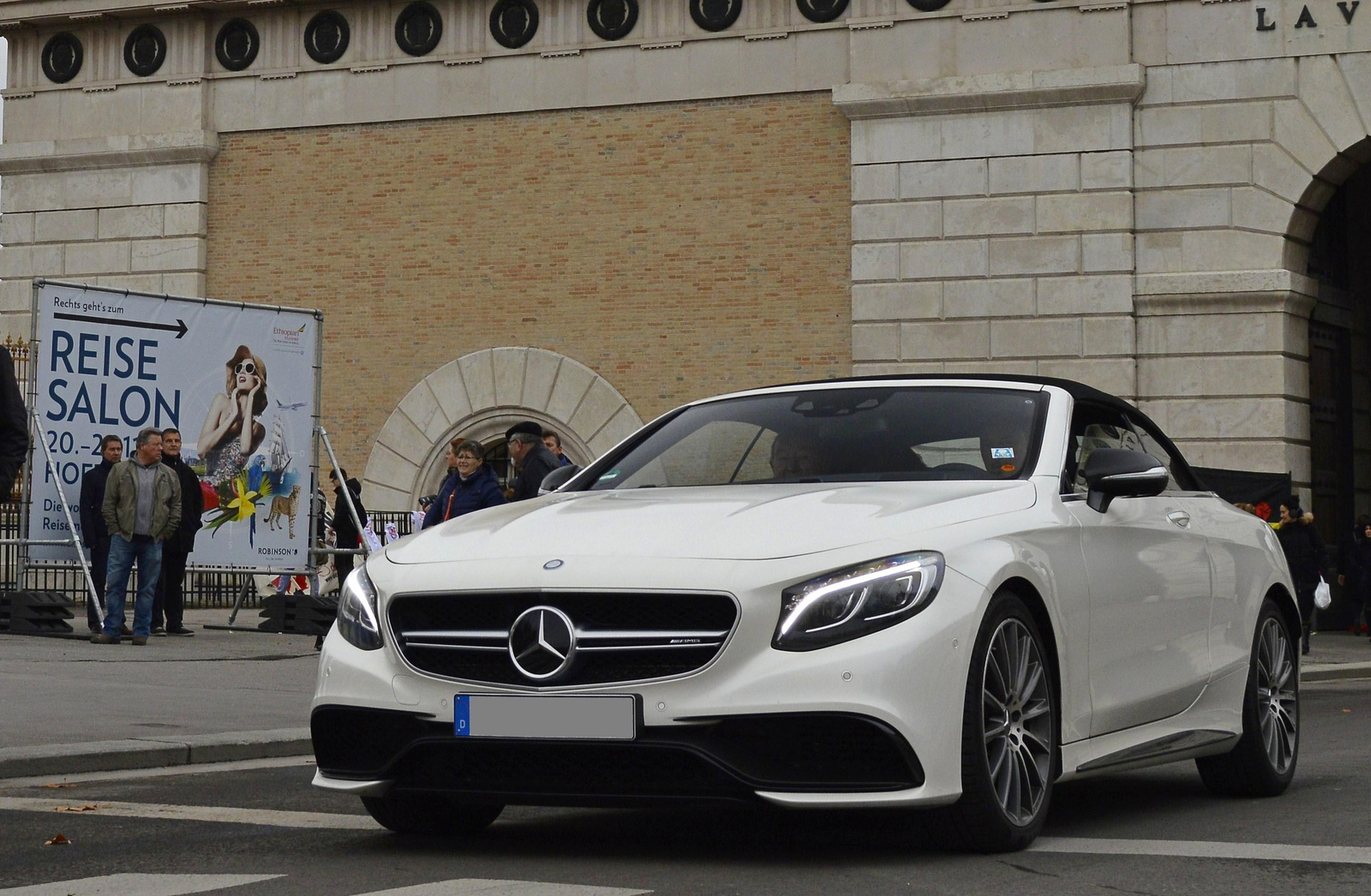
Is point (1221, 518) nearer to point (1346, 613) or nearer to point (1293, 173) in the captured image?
point (1293, 173)

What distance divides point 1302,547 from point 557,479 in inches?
635

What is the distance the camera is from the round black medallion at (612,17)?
25891 millimetres

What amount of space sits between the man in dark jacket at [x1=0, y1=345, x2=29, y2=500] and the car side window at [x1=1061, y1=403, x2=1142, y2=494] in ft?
12.8

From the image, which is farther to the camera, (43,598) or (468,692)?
(43,598)

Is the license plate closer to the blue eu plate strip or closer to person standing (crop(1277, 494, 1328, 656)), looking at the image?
the blue eu plate strip

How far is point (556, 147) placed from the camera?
26.4 meters

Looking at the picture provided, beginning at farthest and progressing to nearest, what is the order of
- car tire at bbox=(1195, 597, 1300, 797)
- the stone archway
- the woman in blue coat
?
the stone archway
the woman in blue coat
car tire at bbox=(1195, 597, 1300, 797)

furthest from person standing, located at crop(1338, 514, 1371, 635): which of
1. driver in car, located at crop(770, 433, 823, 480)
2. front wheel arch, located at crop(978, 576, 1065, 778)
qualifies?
front wheel arch, located at crop(978, 576, 1065, 778)

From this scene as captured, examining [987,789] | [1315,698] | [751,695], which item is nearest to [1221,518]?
[987,789]

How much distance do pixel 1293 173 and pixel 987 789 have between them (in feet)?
61.7

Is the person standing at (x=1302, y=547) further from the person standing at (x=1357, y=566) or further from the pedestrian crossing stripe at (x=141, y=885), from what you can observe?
the pedestrian crossing stripe at (x=141, y=885)

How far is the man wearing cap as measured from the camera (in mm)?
14555

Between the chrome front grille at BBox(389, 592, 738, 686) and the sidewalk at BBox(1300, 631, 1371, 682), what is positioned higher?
the chrome front grille at BBox(389, 592, 738, 686)

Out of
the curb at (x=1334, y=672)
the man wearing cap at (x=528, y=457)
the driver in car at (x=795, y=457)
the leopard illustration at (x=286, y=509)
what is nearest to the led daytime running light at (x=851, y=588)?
the driver in car at (x=795, y=457)
